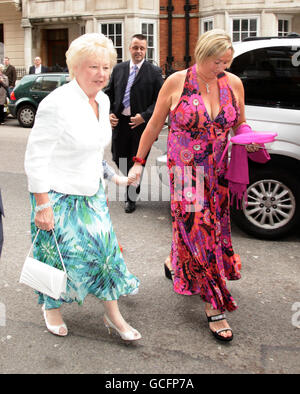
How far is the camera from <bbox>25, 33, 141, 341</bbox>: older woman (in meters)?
2.86

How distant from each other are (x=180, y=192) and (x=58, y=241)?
2.93 ft

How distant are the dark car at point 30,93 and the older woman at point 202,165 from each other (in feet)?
39.5

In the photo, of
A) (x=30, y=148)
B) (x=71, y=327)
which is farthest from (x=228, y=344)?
(x=30, y=148)

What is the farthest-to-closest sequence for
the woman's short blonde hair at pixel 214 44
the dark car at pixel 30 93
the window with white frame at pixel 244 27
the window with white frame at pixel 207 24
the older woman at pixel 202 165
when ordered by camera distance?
the window with white frame at pixel 207 24 < the window with white frame at pixel 244 27 < the dark car at pixel 30 93 < the older woman at pixel 202 165 < the woman's short blonde hair at pixel 214 44

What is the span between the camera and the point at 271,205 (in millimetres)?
5121

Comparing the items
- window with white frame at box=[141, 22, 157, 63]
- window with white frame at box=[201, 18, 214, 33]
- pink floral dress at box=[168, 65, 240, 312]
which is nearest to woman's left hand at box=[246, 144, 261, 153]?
pink floral dress at box=[168, 65, 240, 312]

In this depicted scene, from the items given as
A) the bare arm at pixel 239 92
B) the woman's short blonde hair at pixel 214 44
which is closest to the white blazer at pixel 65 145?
the woman's short blonde hair at pixel 214 44

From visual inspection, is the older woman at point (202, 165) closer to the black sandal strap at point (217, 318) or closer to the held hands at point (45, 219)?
the black sandal strap at point (217, 318)

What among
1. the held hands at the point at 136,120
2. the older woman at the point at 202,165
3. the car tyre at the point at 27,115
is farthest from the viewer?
the car tyre at the point at 27,115

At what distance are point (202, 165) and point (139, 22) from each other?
2227 centimetres

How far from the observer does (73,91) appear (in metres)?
2.91

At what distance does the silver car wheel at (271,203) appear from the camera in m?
5.09

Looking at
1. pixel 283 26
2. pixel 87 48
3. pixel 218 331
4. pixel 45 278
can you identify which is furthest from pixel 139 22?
pixel 45 278

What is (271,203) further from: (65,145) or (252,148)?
(65,145)
